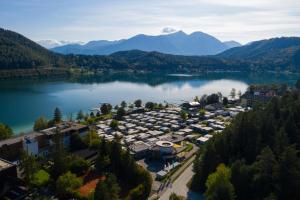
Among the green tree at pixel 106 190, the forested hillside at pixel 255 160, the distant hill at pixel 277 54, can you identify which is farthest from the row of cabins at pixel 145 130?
the distant hill at pixel 277 54

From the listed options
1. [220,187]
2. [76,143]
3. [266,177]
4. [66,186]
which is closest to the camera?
[220,187]

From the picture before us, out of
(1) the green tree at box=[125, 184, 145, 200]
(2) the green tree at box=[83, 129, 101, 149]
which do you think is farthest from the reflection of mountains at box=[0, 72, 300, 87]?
(1) the green tree at box=[125, 184, 145, 200]

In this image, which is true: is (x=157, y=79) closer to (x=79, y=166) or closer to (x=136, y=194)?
(x=79, y=166)

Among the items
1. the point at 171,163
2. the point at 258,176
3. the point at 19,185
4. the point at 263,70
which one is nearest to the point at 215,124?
the point at 171,163

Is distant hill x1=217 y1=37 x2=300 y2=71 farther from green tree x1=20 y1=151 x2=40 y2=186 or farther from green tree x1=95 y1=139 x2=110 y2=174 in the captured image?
green tree x1=20 y1=151 x2=40 y2=186

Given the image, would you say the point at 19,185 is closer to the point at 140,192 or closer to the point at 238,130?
the point at 140,192

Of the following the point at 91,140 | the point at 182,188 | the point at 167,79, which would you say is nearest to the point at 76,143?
the point at 91,140
